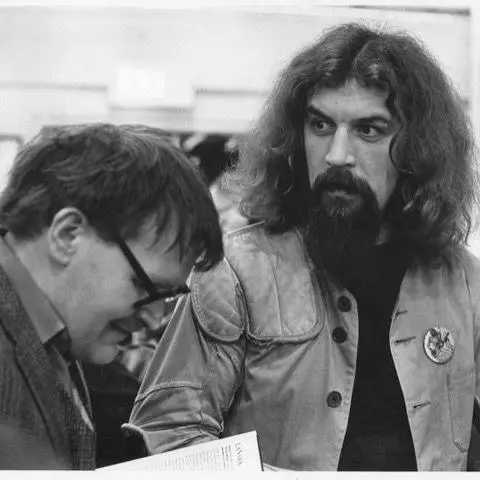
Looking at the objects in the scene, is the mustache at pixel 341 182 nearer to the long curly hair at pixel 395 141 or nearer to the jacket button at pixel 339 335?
the long curly hair at pixel 395 141

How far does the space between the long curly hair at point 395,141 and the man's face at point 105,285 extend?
26 centimetres

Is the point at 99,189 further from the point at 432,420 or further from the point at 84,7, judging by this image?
the point at 432,420

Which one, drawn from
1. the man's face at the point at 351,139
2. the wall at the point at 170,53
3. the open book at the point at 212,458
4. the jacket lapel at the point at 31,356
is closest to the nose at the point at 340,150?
the man's face at the point at 351,139

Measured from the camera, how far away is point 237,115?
1666 mm

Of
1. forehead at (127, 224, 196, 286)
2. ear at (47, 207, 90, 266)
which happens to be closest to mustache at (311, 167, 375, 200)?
forehead at (127, 224, 196, 286)

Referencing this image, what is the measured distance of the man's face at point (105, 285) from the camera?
1.42 metres

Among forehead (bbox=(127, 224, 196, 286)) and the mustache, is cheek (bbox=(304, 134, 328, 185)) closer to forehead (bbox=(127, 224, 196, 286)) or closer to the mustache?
the mustache

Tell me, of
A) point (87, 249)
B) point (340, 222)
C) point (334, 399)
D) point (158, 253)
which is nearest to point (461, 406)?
point (334, 399)

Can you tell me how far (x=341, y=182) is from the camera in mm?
1610

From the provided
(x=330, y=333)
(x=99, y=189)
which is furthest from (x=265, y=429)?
(x=99, y=189)

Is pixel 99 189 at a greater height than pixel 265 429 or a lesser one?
greater

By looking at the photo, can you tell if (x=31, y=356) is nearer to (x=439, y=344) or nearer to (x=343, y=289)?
(x=343, y=289)

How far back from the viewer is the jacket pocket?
160 cm

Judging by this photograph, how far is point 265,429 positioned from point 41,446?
444mm
